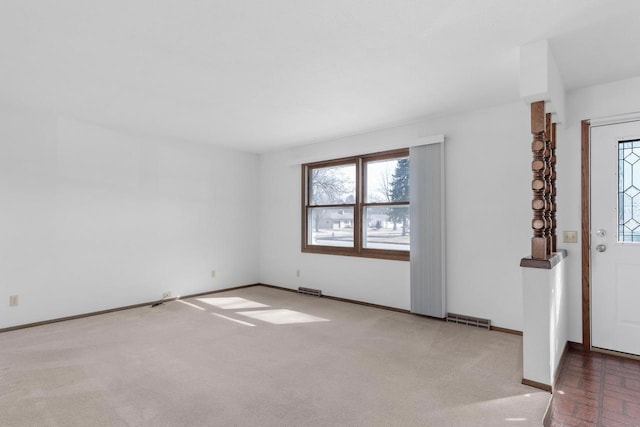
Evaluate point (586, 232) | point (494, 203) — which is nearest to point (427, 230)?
point (494, 203)

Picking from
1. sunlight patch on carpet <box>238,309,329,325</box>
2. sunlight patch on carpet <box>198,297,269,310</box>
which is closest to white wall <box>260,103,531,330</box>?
sunlight patch on carpet <box>238,309,329,325</box>

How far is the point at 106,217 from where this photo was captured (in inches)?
179

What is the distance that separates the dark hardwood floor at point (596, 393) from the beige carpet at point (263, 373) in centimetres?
14

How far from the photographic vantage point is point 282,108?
3818 millimetres

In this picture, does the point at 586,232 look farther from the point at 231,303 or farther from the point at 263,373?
the point at 231,303

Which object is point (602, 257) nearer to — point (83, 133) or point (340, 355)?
point (340, 355)

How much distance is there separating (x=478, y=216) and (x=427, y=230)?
579 mm

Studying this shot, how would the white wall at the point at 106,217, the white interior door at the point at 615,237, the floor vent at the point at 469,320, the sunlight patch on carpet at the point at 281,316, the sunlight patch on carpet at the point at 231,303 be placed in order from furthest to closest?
1. the sunlight patch on carpet at the point at 231,303
2. the sunlight patch on carpet at the point at 281,316
3. the white wall at the point at 106,217
4. the floor vent at the point at 469,320
5. the white interior door at the point at 615,237

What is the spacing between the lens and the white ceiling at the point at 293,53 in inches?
80.7

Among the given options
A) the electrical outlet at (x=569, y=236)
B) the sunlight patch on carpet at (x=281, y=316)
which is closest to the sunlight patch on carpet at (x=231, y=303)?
the sunlight patch on carpet at (x=281, y=316)

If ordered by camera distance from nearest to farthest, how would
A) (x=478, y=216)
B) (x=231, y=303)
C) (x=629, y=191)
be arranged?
(x=629, y=191), (x=478, y=216), (x=231, y=303)

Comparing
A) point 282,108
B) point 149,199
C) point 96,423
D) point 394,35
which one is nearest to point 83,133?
point 149,199

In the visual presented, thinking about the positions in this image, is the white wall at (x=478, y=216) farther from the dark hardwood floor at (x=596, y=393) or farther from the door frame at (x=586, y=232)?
the dark hardwood floor at (x=596, y=393)

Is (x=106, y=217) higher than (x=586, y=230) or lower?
higher
